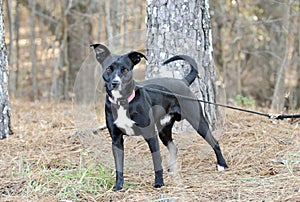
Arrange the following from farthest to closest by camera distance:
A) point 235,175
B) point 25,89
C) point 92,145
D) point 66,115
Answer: point 25,89 → point 66,115 → point 92,145 → point 235,175

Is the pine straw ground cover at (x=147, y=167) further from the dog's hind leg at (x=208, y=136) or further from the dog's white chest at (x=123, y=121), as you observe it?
the dog's white chest at (x=123, y=121)

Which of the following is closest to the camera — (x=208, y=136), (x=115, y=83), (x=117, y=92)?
(x=115, y=83)

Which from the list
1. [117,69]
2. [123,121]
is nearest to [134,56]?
[117,69]

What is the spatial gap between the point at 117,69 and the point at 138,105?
358mm

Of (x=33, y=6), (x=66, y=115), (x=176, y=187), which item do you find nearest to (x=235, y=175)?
(x=176, y=187)

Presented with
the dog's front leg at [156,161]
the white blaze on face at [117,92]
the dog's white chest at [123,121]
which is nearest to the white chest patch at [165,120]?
the dog's front leg at [156,161]

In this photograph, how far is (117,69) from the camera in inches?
135

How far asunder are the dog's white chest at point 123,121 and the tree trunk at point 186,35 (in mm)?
1129

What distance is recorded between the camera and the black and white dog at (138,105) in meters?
3.48

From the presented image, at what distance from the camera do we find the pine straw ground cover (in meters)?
3.54

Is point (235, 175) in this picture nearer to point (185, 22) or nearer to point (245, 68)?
point (185, 22)

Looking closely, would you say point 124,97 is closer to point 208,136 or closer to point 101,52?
point 101,52

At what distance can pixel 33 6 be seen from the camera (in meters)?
10.1

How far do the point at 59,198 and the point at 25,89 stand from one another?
9871 mm
